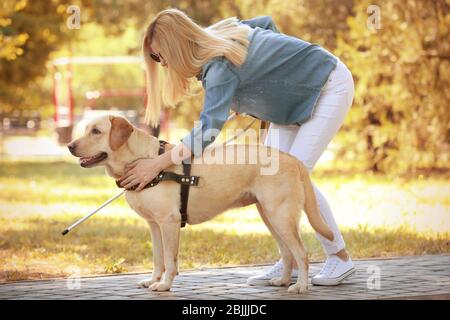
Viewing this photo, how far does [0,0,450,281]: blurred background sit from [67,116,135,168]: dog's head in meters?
0.37

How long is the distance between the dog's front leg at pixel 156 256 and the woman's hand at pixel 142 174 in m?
0.40

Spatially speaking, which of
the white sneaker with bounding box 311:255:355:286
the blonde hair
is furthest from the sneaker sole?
the blonde hair

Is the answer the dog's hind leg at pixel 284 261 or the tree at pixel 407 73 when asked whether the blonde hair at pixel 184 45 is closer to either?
the dog's hind leg at pixel 284 261

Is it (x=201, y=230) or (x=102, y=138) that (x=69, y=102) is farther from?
(x=102, y=138)

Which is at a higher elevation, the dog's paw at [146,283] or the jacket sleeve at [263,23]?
the jacket sleeve at [263,23]

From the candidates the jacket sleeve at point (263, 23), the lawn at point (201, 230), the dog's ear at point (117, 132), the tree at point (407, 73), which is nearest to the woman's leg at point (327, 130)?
the jacket sleeve at point (263, 23)

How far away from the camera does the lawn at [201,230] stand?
25.3ft

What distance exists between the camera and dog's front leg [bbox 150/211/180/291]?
548 centimetres

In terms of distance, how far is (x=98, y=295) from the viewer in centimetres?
552

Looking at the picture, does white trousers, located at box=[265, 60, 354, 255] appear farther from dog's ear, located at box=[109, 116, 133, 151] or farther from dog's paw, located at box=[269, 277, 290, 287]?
dog's ear, located at box=[109, 116, 133, 151]

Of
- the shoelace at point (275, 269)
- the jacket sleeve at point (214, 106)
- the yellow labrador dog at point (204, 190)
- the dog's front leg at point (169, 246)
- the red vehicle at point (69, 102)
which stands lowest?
the red vehicle at point (69, 102)

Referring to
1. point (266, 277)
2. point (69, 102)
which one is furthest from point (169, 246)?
point (69, 102)

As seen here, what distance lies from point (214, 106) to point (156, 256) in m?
1.19
